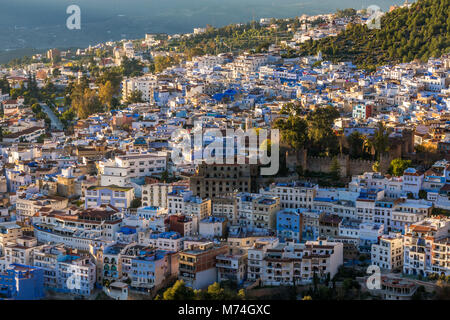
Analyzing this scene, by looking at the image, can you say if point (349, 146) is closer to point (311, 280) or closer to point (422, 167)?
point (422, 167)

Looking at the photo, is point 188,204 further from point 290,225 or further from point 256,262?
point 256,262

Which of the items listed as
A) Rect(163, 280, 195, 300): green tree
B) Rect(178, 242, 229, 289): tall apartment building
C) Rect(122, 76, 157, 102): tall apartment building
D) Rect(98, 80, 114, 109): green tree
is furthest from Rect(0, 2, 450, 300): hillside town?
Rect(98, 80, 114, 109): green tree

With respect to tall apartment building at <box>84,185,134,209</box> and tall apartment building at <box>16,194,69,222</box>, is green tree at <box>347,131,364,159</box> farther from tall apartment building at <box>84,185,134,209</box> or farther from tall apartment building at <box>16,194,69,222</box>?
tall apartment building at <box>16,194,69,222</box>

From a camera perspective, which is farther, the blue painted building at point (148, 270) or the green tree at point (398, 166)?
the green tree at point (398, 166)

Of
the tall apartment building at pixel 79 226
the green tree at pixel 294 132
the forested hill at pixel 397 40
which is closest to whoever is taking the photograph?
the tall apartment building at pixel 79 226

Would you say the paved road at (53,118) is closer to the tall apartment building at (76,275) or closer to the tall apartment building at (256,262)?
the tall apartment building at (76,275)

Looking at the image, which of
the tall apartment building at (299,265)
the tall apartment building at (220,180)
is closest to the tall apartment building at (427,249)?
the tall apartment building at (299,265)

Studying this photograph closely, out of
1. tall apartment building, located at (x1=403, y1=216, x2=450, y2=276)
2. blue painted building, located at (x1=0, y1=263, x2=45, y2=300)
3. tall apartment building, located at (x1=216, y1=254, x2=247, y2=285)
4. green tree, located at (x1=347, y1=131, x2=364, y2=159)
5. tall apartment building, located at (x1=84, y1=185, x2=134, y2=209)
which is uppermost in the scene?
green tree, located at (x1=347, y1=131, x2=364, y2=159)
